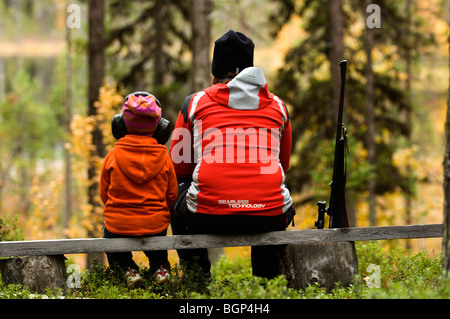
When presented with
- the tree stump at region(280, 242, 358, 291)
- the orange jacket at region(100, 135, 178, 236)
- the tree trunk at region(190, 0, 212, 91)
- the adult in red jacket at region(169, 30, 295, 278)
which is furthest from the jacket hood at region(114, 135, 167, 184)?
the tree trunk at region(190, 0, 212, 91)

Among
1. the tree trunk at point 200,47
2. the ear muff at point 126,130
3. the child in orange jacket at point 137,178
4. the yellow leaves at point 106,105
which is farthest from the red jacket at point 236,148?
the yellow leaves at point 106,105

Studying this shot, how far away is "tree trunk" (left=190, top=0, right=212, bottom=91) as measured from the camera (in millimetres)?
10473

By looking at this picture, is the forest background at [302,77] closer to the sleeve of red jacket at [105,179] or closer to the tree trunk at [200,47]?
the tree trunk at [200,47]

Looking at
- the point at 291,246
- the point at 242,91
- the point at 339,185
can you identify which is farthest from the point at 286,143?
the point at 291,246

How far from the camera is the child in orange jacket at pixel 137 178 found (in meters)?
4.03

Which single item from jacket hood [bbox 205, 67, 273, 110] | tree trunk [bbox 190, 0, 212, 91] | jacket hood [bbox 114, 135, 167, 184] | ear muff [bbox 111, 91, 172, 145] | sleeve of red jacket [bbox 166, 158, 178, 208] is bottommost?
sleeve of red jacket [bbox 166, 158, 178, 208]

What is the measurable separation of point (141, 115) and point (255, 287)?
1.59 metres

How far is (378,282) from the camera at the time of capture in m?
4.16

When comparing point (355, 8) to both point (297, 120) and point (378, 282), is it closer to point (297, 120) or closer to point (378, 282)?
point (297, 120)

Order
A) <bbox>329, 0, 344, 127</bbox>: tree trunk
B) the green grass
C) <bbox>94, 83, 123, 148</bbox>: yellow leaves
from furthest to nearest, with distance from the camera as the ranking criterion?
<bbox>329, 0, 344, 127</bbox>: tree trunk, <bbox>94, 83, 123, 148</bbox>: yellow leaves, the green grass

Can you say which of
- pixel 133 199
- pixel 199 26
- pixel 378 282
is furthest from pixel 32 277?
pixel 199 26

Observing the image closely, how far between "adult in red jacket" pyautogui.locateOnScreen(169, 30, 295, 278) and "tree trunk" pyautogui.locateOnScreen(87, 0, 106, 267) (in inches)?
320

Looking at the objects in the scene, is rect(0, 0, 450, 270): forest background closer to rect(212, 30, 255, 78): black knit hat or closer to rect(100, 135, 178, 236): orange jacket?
rect(212, 30, 255, 78): black knit hat

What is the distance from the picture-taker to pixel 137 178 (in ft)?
13.2
